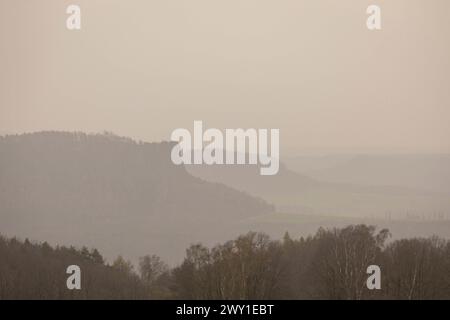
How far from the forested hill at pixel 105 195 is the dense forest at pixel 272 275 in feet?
66.6

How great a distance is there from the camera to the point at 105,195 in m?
53.8

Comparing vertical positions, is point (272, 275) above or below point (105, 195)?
below

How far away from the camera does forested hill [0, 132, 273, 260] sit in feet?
151

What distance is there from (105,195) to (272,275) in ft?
119

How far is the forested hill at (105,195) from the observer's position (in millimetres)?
45938

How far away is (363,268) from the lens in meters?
19.7

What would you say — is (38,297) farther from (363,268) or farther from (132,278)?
(363,268)

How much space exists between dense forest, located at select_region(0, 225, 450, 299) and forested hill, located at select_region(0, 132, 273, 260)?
66.6ft

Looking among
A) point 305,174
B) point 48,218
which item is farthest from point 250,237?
point 48,218

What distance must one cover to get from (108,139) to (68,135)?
3661 millimetres

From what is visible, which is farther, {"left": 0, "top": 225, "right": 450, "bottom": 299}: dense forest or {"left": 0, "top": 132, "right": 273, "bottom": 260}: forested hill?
{"left": 0, "top": 132, "right": 273, "bottom": 260}: forested hill

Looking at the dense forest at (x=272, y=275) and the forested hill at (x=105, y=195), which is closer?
the dense forest at (x=272, y=275)

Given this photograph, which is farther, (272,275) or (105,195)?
(105,195)

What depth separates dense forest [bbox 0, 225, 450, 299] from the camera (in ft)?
63.6
